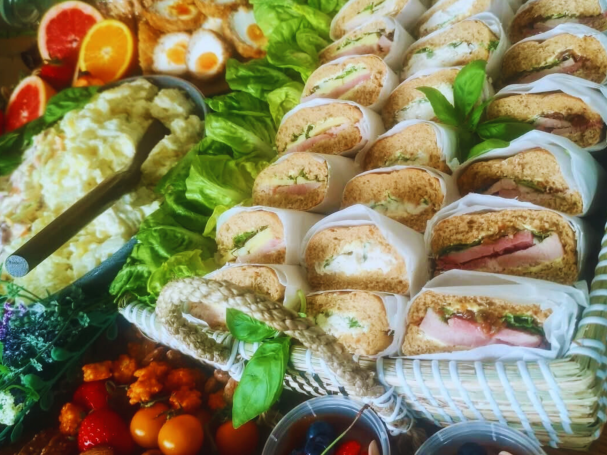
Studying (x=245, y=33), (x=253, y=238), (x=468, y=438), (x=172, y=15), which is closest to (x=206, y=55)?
(x=245, y=33)

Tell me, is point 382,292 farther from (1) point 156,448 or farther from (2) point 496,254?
(1) point 156,448

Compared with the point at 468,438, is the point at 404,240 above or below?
above

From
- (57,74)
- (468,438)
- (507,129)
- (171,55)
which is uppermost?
(57,74)

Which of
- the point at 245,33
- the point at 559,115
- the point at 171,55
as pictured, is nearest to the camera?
the point at 559,115

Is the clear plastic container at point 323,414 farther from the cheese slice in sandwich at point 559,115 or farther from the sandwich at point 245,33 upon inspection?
the sandwich at point 245,33

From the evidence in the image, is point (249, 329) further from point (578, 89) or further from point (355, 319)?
point (578, 89)
